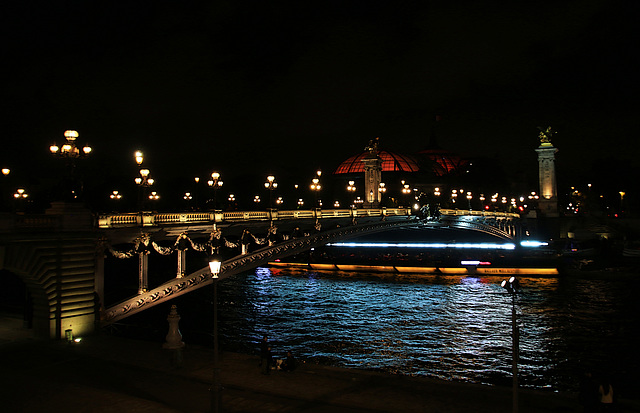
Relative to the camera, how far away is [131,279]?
52844 millimetres

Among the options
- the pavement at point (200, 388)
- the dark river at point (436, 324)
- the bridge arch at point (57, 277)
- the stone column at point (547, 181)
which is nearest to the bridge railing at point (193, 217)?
the bridge arch at point (57, 277)

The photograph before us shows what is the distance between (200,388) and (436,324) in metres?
20.7

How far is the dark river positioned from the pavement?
494cm

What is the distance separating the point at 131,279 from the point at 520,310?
35.5m

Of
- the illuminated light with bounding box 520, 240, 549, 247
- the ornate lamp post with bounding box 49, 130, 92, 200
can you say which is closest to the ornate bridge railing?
the ornate lamp post with bounding box 49, 130, 92, 200

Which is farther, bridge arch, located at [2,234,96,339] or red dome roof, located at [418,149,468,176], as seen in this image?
red dome roof, located at [418,149,468,176]

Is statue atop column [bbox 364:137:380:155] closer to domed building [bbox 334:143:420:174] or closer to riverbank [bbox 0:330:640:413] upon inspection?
riverbank [bbox 0:330:640:413]

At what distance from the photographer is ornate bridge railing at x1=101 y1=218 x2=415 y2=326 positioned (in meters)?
22.3

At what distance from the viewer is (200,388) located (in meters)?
14.4

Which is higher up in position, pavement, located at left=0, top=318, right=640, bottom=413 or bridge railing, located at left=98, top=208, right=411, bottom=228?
bridge railing, located at left=98, top=208, right=411, bottom=228

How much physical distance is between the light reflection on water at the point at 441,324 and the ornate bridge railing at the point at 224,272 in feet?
12.4

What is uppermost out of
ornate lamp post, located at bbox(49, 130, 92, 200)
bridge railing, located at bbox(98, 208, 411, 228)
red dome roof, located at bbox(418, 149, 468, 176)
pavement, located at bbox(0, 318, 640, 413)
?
red dome roof, located at bbox(418, 149, 468, 176)

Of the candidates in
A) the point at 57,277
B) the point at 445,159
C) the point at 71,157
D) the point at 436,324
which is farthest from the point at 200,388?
the point at 445,159

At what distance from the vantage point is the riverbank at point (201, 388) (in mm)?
12961
